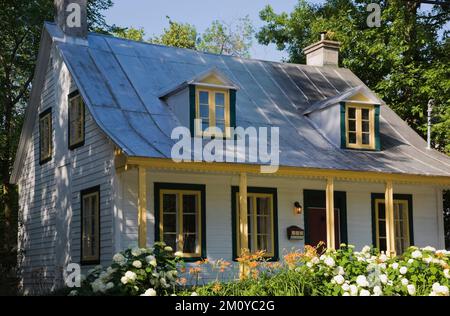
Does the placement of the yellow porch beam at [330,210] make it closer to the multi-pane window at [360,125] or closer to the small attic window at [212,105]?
the multi-pane window at [360,125]

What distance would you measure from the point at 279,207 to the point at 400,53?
10269 mm

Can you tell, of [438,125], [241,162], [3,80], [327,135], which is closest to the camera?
[241,162]

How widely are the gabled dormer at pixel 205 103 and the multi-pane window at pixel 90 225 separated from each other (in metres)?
2.84

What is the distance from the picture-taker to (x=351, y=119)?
1991 cm

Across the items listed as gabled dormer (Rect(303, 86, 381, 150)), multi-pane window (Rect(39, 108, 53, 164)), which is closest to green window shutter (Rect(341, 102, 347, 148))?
gabled dormer (Rect(303, 86, 381, 150))

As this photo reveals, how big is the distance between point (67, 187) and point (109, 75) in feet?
10.2

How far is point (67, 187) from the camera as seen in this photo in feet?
60.0

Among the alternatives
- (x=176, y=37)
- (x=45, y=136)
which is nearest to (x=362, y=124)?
(x=45, y=136)

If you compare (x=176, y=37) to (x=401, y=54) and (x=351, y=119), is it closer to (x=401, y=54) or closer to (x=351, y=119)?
(x=401, y=54)

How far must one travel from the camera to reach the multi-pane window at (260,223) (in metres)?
17.8

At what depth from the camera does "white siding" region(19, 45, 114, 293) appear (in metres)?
16.6

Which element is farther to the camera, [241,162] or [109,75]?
[109,75]
